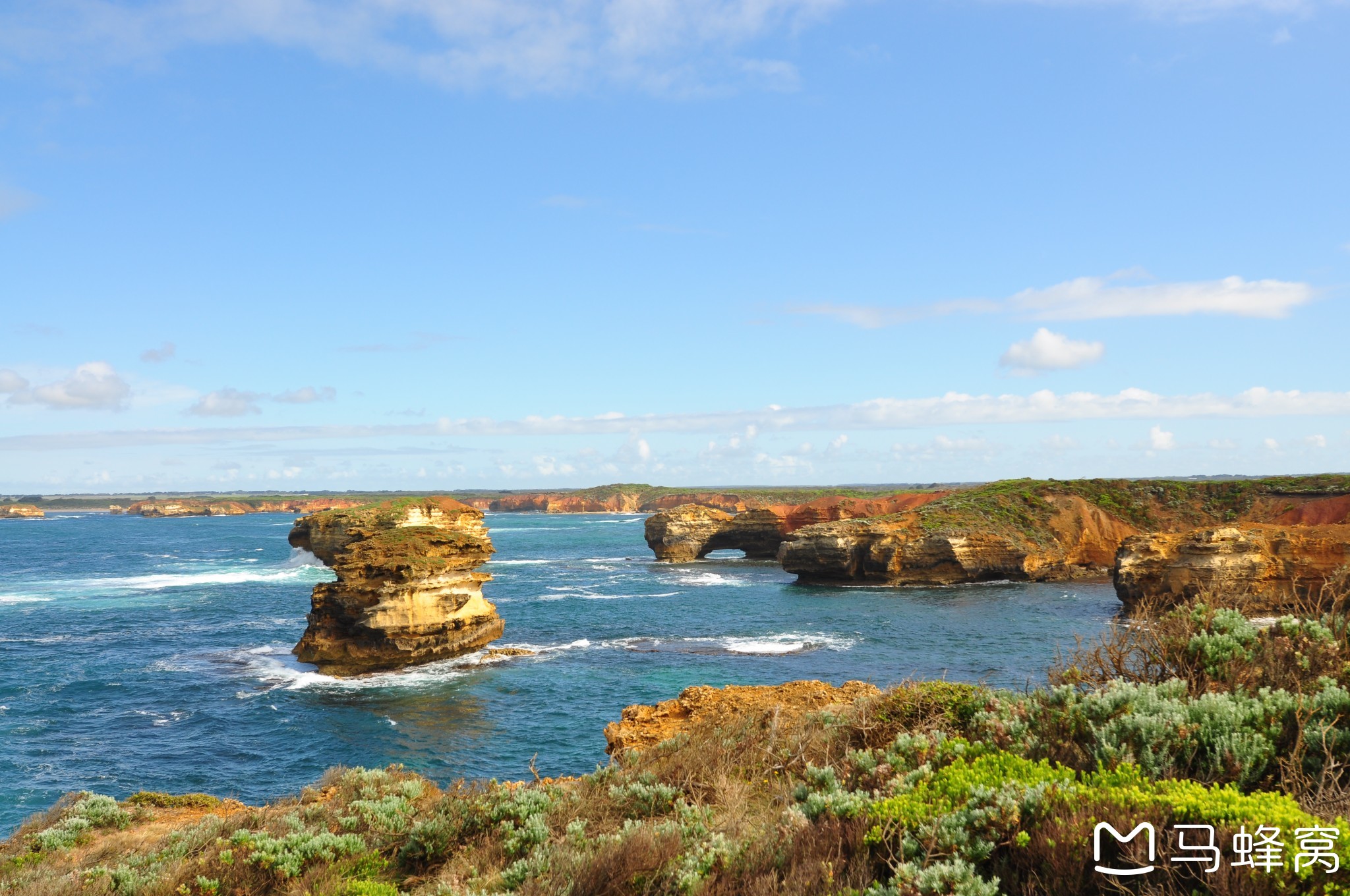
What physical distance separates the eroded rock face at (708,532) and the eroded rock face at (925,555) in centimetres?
1661

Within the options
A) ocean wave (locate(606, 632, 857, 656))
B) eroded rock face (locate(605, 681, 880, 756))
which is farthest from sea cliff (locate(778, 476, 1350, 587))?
eroded rock face (locate(605, 681, 880, 756))

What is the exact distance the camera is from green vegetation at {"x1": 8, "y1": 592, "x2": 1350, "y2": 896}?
5145mm

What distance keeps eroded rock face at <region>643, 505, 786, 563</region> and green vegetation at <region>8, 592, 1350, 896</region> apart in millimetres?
66561

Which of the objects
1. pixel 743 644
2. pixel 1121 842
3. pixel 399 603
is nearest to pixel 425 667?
pixel 399 603

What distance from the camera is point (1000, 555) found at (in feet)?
189

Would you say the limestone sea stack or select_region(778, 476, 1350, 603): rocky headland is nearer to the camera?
the limestone sea stack

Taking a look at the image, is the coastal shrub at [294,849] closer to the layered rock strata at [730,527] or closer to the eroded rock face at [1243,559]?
the eroded rock face at [1243,559]

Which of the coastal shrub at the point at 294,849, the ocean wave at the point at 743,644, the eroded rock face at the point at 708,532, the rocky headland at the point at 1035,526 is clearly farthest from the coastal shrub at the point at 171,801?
the eroded rock face at the point at 708,532

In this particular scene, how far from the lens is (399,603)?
106ft

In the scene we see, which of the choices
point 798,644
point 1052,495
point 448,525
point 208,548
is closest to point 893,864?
point 798,644

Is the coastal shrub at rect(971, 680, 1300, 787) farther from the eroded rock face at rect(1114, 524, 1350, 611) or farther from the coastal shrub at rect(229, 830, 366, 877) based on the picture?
the eroded rock face at rect(1114, 524, 1350, 611)

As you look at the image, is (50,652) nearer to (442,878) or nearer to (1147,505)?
(442,878)

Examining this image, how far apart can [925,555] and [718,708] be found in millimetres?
45096

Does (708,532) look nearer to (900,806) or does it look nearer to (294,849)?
(294,849)
